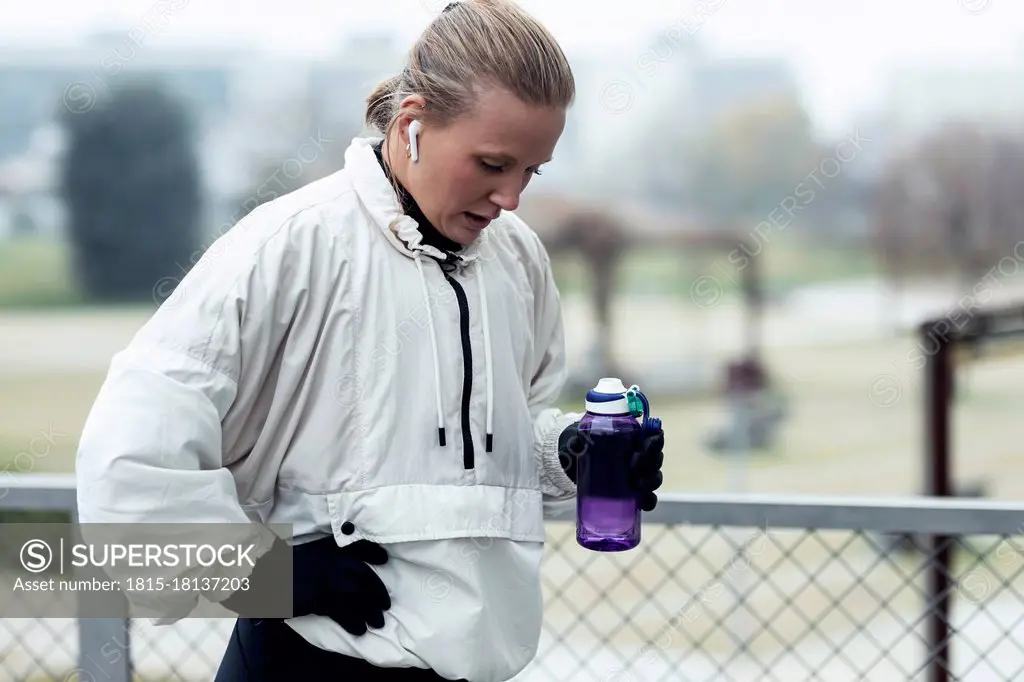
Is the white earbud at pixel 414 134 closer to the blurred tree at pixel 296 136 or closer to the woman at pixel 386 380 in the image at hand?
the woman at pixel 386 380

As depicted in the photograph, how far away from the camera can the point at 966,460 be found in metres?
7.07

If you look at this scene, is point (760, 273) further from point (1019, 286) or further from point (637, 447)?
point (637, 447)

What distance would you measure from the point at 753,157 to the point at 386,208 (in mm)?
6212

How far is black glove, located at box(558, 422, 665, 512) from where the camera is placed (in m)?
1.09

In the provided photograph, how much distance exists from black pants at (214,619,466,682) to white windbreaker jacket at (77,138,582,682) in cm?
2

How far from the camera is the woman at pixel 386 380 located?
3.10 ft

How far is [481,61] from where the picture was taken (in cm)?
96

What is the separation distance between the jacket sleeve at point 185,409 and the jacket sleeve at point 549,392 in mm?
363

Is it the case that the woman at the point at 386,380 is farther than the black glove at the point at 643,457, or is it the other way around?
the black glove at the point at 643,457

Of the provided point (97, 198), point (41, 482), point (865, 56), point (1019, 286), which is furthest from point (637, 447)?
point (1019, 286)

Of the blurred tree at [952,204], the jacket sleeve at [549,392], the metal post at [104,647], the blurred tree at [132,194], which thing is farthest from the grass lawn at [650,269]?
the jacket sleeve at [549,392]

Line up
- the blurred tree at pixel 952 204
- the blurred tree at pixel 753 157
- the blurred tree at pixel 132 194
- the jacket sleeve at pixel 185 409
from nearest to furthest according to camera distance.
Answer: the jacket sleeve at pixel 185 409
the blurred tree at pixel 132 194
the blurred tree at pixel 952 204
the blurred tree at pixel 753 157

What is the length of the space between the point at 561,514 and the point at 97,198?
214 inches

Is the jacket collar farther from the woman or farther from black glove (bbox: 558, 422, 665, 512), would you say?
black glove (bbox: 558, 422, 665, 512)
